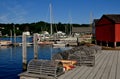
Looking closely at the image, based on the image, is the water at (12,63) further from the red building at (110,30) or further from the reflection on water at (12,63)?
the red building at (110,30)

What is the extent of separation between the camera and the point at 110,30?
40062mm

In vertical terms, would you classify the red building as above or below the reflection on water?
above

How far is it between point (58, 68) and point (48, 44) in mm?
62050

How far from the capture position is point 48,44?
76000mm

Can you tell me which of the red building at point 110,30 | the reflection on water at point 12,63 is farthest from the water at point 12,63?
the red building at point 110,30

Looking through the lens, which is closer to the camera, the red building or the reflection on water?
the reflection on water

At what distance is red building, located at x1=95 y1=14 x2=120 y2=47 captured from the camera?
3848 centimetres

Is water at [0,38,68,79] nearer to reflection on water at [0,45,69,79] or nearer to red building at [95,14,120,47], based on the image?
reflection on water at [0,45,69,79]

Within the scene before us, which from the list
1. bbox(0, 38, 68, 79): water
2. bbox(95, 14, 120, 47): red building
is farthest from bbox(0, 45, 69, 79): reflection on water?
bbox(95, 14, 120, 47): red building

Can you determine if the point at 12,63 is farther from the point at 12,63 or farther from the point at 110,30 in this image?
the point at 110,30


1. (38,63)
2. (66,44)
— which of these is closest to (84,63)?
(38,63)

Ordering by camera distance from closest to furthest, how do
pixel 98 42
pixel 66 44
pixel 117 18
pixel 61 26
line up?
pixel 117 18 < pixel 98 42 < pixel 66 44 < pixel 61 26

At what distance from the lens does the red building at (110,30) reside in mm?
38481

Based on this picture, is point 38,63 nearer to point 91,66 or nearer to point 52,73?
point 52,73
